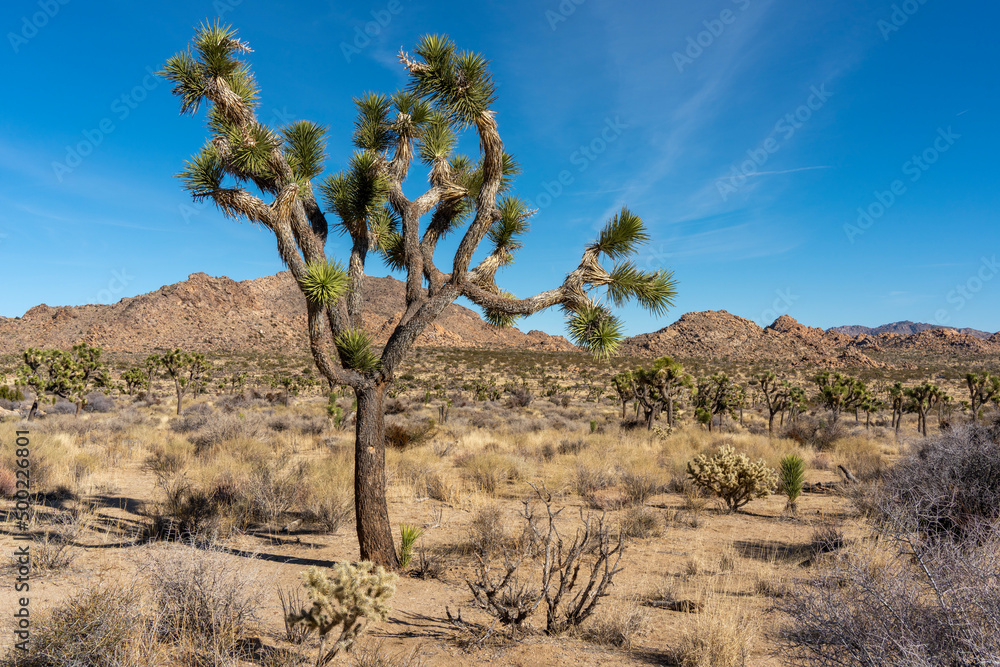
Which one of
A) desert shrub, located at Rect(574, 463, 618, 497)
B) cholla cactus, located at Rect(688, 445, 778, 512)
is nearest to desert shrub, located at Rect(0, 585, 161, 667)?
desert shrub, located at Rect(574, 463, 618, 497)

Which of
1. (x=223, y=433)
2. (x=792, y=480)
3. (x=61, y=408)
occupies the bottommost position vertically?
(x=792, y=480)

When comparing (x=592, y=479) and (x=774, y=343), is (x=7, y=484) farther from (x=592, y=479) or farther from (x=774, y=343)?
(x=774, y=343)

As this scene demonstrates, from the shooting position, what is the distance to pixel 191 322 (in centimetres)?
6994

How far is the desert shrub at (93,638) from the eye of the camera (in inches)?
129

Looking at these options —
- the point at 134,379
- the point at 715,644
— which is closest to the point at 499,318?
the point at 715,644

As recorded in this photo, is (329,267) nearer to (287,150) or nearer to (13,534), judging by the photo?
(287,150)

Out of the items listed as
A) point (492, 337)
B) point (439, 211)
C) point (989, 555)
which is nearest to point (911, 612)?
point (989, 555)

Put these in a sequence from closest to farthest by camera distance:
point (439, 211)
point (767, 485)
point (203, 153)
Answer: point (203, 153) < point (439, 211) < point (767, 485)

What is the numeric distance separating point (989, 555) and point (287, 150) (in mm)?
7671

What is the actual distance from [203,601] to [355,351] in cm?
281

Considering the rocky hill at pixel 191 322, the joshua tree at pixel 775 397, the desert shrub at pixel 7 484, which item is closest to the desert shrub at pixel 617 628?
the desert shrub at pixel 7 484

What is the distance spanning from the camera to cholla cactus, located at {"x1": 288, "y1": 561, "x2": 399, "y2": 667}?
12.5ft

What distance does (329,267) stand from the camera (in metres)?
5.98

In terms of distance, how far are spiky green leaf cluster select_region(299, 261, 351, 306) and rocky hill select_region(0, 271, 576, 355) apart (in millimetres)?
54202
